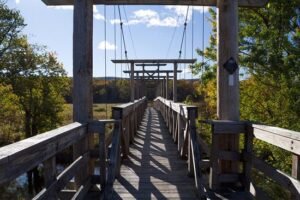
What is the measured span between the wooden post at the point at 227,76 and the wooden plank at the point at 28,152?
6.42 ft

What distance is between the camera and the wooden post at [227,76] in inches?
156

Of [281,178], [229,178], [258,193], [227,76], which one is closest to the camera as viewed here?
[281,178]

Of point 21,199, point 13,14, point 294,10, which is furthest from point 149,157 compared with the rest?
point 13,14

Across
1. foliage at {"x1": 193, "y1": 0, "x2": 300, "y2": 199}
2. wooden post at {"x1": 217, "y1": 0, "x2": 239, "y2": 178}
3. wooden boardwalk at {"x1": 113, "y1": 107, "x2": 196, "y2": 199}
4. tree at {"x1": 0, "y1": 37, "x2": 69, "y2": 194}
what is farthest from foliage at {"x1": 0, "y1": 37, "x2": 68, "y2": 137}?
wooden post at {"x1": 217, "y1": 0, "x2": 239, "y2": 178}

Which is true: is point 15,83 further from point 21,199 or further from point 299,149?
point 299,149

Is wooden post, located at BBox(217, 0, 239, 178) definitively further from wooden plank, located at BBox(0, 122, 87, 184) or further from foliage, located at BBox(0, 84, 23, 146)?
foliage, located at BBox(0, 84, 23, 146)

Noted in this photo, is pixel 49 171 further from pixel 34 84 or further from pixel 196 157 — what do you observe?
pixel 34 84

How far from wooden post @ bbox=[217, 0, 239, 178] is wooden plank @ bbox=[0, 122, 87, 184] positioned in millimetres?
1957

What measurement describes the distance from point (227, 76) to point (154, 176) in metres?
1.62

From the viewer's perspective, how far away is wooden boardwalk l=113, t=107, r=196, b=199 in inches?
149

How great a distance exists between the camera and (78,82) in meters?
3.83

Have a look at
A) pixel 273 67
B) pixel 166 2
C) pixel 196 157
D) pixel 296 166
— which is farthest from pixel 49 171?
pixel 273 67

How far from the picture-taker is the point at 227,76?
13.1ft

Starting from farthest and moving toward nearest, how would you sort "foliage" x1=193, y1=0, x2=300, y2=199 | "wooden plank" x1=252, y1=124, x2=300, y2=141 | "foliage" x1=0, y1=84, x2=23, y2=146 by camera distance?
"foliage" x1=0, y1=84, x2=23, y2=146, "foliage" x1=193, y1=0, x2=300, y2=199, "wooden plank" x1=252, y1=124, x2=300, y2=141
